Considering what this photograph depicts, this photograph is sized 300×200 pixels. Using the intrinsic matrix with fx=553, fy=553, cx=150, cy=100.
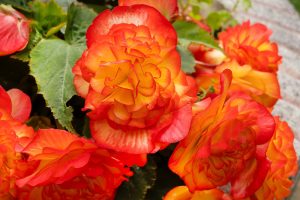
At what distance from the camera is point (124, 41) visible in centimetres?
49

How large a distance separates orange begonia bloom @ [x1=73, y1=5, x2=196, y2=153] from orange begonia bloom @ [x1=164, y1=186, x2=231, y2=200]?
10cm

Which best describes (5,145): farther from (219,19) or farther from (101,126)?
(219,19)

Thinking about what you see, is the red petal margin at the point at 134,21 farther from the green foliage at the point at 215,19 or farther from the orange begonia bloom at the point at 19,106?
the green foliage at the point at 215,19

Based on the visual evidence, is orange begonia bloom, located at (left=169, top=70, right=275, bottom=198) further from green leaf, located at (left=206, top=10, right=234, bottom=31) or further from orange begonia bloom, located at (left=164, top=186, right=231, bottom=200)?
green leaf, located at (left=206, top=10, right=234, bottom=31)

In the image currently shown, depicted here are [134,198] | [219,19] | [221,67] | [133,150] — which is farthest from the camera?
[219,19]

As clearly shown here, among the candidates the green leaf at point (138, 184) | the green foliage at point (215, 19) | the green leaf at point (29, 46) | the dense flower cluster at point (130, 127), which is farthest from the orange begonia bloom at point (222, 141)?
the green foliage at point (215, 19)

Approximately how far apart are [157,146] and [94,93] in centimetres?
7

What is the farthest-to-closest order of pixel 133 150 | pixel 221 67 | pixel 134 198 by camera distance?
pixel 221 67
pixel 134 198
pixel 133 150

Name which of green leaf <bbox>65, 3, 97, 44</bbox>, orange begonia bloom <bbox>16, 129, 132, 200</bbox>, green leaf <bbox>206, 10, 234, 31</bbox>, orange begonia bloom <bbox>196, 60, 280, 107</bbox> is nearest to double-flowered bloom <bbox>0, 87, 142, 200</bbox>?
orange begonia bloom <bbox>16, 129, 132, 200</bbox>

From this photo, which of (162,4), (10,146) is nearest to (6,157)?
(10,146)

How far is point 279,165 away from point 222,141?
12cm

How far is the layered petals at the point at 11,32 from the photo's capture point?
571 mm

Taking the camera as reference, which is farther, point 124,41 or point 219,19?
point 219,19

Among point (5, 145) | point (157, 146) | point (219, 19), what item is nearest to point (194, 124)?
point (157, 146)
